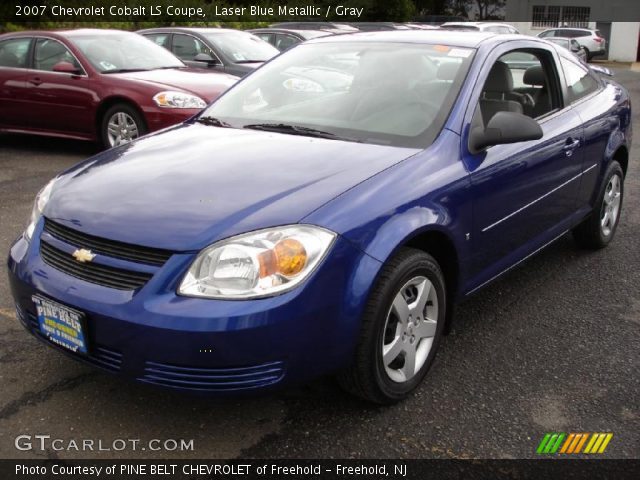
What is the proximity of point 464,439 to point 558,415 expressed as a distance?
1.56ft

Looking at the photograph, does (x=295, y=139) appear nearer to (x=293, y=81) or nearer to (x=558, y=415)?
(x=293, y=81)

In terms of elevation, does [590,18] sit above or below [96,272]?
above

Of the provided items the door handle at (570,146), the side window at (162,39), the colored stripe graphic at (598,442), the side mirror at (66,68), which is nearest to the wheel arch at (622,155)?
the door handle at (570,146)

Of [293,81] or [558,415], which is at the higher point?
[293,81]

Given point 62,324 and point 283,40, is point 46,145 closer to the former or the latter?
point 283,40

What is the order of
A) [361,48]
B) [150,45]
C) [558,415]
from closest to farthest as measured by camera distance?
[558,415], [361,48], [150,45]

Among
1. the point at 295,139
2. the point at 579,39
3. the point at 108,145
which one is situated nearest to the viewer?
the point at 295,139

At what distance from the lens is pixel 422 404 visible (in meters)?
2.98

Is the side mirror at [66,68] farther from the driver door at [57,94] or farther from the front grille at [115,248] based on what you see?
the front grille at [115,248]

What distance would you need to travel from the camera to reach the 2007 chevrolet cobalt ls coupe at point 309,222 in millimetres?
2424

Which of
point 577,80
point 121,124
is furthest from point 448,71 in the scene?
point 121,124

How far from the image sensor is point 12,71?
8367 mm

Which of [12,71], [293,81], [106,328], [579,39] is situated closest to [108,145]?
[12,71]

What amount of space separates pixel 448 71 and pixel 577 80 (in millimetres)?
1497
